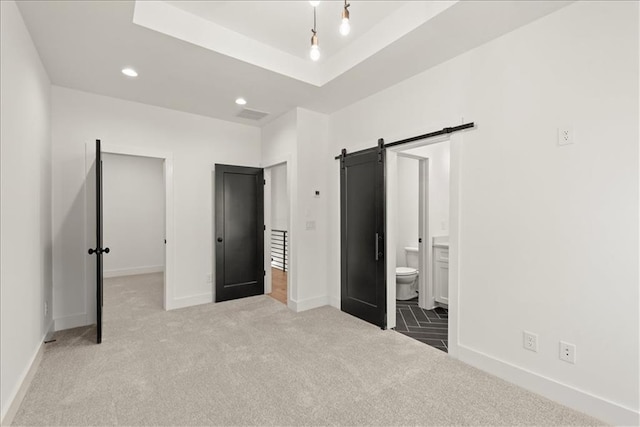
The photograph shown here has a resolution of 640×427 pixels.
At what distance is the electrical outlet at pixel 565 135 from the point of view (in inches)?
83.3

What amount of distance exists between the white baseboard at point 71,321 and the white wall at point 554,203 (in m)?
4.19

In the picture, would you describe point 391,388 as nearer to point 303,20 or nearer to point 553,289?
point 553,289

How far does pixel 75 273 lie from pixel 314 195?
305 cm

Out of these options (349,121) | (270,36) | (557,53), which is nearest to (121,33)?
(270,36)

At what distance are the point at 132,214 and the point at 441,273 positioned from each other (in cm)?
625

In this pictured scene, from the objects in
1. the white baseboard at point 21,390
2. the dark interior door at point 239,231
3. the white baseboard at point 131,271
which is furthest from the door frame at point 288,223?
the white baseboard at point 131,271

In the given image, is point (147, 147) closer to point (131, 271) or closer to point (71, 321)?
point (71, 321)

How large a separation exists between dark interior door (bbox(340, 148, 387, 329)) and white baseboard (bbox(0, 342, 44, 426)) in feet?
10.0

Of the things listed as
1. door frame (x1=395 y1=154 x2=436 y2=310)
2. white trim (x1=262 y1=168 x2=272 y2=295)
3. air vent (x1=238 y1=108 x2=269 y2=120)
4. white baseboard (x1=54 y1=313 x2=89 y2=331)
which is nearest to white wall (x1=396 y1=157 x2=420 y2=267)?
door frame (x1=395 y1=154 x2=436 y2=310)

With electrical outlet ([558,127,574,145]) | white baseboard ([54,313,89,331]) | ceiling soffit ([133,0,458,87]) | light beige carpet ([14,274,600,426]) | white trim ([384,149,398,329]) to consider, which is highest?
ceiling soffit ([133,0,458,87])

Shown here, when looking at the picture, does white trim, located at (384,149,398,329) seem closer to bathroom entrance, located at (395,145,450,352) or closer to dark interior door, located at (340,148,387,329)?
dark interior door, located at (340,148,387,329)

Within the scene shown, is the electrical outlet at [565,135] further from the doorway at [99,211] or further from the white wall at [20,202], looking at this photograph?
the doorway at [99,211]

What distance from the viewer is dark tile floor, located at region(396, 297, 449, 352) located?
127 inches

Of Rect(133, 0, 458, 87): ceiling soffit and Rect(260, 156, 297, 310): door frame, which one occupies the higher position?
Rect(133, 0, 458, 87): ceiling soffit
